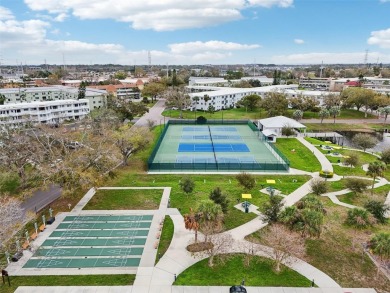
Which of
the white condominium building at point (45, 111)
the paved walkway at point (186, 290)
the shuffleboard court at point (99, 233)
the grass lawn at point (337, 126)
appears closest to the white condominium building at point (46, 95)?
the white condominium building at point (45, 111)

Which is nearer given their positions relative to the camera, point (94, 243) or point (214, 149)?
point (94, 243)

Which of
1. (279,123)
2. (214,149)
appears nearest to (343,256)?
(214,149)

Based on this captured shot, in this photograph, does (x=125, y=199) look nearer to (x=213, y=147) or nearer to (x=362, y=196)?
(x=213, y=147)

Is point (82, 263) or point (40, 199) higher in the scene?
point (40, 199)

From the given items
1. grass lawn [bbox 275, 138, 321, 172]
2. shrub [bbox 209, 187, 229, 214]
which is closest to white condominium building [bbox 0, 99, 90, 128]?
grass lawn [bbox 275, 138, 321, 172]

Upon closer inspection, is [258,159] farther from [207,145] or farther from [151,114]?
[151,114]

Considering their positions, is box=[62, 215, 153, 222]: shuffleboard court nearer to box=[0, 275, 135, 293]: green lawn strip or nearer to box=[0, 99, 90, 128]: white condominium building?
box=[0, 275, 135, 293]: green lawn strip

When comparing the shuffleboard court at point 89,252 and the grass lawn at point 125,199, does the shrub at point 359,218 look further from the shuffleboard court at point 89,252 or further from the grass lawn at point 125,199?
the grass lawn at point 125,199
